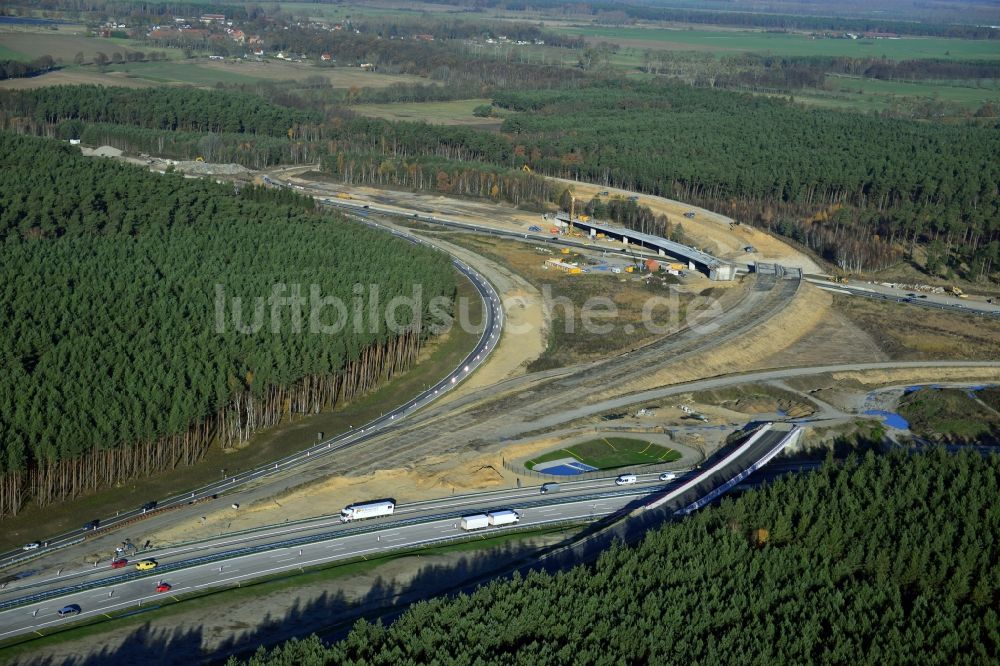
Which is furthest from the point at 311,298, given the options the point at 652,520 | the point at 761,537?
the point at 761,537

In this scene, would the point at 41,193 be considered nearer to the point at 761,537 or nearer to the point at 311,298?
the point at 311,298

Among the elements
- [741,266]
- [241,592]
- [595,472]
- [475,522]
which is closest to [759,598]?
[475,522]

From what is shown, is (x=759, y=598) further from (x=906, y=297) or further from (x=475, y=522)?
(x=906, y=297)

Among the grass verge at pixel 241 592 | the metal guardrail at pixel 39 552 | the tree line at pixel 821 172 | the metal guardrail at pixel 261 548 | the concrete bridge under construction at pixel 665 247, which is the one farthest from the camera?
the tree line at pixel 821 172

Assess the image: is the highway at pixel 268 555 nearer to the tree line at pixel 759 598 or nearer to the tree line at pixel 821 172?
the tree line at pixel 759 598

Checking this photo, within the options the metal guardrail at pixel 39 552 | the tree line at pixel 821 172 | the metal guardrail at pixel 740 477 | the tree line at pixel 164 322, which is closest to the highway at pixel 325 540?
the metal guardrail at pixel 740 477

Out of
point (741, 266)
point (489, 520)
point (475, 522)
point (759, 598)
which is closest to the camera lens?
point (759, 598)
